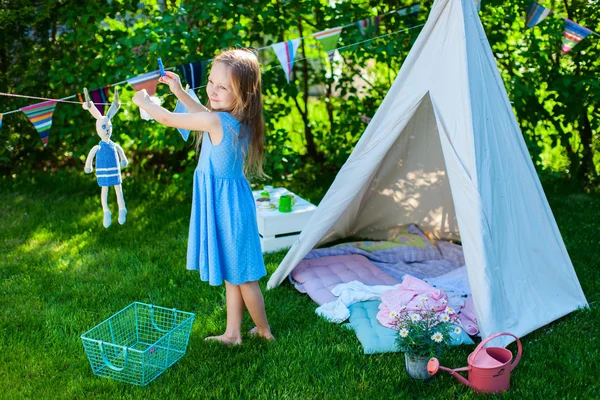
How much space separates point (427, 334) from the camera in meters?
2.90

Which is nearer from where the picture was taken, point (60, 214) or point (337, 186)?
point (337, 186)

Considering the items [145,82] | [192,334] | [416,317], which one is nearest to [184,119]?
[145,82]

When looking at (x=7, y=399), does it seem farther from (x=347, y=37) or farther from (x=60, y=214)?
(x=347, y=37)

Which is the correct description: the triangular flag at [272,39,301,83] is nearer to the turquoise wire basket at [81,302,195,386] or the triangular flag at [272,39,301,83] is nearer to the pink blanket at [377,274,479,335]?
the pink blanket at [377,274,479,335]

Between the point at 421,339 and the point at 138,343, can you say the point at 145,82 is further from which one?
the point at 421,339

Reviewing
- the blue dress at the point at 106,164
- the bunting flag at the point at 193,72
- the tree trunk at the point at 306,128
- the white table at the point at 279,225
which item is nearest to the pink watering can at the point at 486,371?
the blue dress at the point at 106,164

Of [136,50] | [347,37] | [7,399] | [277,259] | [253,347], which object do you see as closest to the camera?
[7,399]

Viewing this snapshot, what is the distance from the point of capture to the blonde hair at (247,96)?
2934 mm

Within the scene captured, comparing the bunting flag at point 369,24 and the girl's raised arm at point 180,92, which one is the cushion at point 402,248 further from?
the girl's raised arm at point 180,92

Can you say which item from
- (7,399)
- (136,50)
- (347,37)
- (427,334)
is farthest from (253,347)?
(136,50)

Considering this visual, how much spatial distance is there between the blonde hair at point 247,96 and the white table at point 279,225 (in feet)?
4.39

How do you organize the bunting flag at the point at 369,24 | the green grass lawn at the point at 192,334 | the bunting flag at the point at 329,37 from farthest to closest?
the bunting flag at the point at 369,24 < the bunting flag at the point at 329,37 < the green grass lawn at the point at 192,334

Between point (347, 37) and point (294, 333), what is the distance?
2.39 meters

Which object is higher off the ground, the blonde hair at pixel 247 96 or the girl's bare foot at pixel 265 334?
the blonde hair at pixel 247 96
